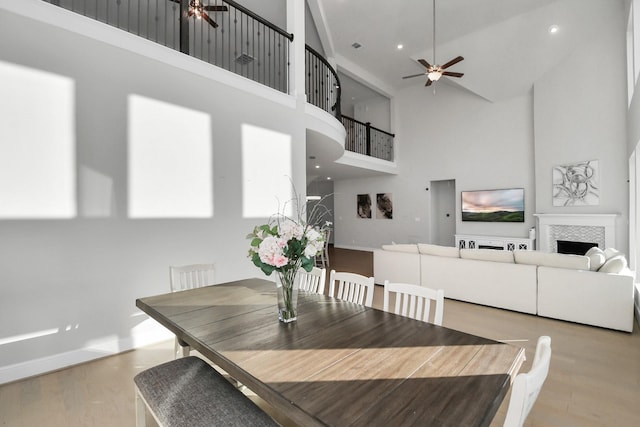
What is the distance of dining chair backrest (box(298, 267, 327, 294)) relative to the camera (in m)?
2.40

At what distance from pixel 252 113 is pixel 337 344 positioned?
11.4ft

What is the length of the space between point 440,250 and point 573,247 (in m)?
3.81

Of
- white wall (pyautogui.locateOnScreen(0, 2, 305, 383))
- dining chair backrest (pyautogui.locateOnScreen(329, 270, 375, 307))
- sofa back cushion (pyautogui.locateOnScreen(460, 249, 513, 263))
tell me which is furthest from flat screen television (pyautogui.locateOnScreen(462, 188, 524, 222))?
white wall (pyautogui.locateOnScreen(0, 2, 305, 383))

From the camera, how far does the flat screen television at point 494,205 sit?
739 centimetres

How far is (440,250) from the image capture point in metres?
4.56

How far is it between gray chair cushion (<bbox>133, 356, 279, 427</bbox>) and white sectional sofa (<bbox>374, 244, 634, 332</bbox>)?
12.2 ft

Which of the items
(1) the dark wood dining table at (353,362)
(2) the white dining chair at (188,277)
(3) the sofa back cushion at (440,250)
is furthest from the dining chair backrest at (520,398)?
(3) the sofa back cushion at (440,250)

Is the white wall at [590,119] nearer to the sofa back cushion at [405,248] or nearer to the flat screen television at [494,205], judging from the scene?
the flat screen television at [494,205]

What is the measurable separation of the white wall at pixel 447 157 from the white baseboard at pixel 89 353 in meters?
7.71

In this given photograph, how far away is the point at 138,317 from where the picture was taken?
3.06m

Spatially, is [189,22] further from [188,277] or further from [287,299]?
[287,299]

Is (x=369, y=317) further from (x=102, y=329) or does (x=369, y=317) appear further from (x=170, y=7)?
(x=170, y=7)

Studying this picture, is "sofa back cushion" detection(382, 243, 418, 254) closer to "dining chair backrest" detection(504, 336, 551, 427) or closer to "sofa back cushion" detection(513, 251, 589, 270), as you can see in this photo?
"sofa back cushion" detection(513, 251, 589, 270)

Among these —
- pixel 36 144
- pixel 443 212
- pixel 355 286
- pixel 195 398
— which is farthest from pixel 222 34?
pixel 443 212
